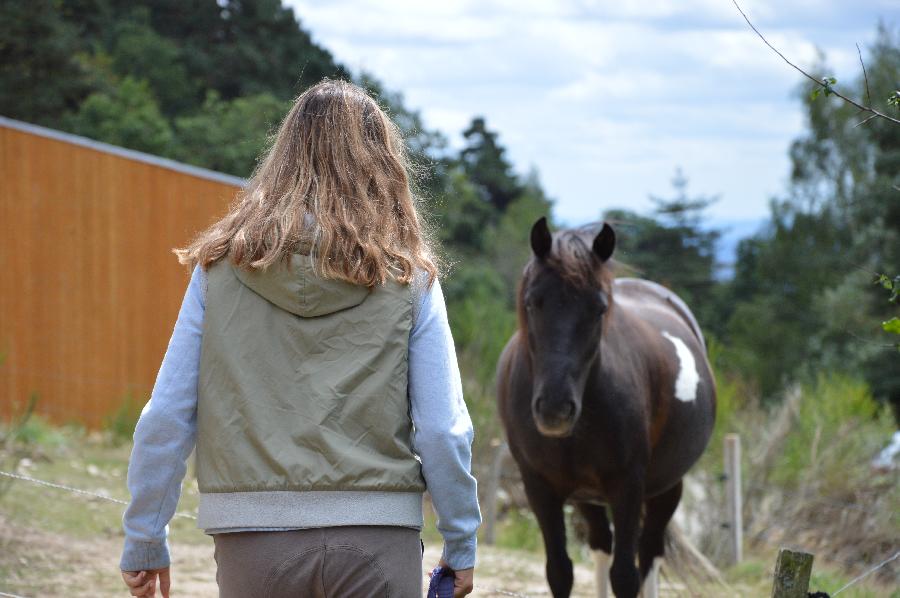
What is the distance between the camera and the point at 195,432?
2.24 m

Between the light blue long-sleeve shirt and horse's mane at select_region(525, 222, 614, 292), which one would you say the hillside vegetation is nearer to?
horse's mane at select_region(525, 222, 614, 292)

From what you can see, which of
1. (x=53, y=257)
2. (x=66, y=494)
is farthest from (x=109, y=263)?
(x=66, y=494)

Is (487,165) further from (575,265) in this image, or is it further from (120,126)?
(575,265)

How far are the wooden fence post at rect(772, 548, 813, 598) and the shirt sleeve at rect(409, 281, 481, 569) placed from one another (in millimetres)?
1164

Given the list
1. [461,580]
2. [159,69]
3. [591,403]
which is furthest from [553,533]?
[159,69]

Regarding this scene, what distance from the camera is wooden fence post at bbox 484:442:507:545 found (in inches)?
343

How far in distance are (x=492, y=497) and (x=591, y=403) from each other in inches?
179

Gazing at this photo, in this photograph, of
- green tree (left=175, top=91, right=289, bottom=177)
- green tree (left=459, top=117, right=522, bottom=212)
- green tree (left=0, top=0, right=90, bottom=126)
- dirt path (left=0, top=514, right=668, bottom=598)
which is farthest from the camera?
green tree (left=459, top=117, right=522, bottom=212)

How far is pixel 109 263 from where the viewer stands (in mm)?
12609

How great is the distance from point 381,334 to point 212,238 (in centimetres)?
43

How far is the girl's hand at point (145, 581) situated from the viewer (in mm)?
2252

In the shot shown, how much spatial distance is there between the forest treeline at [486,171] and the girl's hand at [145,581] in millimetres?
7977

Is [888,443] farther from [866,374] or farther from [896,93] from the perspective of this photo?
[866,374]

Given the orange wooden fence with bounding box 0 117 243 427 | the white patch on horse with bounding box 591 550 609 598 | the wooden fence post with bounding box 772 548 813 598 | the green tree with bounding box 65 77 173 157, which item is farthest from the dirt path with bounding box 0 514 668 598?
the green tree with bounding box 65 77 173 157
